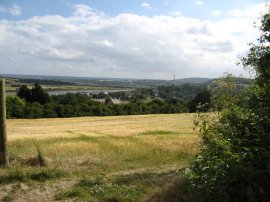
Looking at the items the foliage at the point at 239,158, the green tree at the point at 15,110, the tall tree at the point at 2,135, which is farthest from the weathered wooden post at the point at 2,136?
the green tree at the point at 15,110

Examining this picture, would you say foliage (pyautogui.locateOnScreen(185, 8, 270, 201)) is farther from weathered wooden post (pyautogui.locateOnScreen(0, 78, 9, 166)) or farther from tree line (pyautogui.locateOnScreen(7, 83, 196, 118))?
tree line (pyautogui.locateOnScreen(7, 83, 196, 118))

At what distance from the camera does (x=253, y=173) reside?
6.18m

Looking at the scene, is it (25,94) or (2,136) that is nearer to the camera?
(2,136)

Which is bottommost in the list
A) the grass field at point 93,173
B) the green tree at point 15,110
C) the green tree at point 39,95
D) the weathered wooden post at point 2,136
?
the green tree at point 15,110

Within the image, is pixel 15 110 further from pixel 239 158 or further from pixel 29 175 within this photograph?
pixel 239 158

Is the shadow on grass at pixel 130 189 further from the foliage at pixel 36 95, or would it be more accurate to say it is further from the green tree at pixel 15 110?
the foliage at pixel 36 95

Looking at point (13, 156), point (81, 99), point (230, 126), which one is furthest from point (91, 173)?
point (81, 99)

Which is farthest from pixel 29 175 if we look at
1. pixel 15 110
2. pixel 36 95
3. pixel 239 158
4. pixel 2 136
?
pixel 36 95

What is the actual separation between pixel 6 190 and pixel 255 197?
6.55 m

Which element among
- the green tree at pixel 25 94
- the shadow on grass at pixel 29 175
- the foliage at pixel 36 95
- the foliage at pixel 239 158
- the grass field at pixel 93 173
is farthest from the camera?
the green tree at pixel 25 94

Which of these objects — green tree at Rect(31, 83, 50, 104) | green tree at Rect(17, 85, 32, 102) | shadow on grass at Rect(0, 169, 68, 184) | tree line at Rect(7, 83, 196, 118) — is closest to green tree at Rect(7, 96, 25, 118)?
tree line at Rect(7, 83, 196, 118)

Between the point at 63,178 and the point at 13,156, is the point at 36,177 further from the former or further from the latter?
the point at 13,156

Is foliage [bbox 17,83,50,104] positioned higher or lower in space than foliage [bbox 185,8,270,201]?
lower

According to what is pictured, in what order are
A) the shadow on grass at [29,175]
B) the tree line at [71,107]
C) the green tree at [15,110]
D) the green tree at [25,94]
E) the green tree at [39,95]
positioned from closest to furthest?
the shadow on grass at [29,175] < the green tree at [15,110] < the tree line at [71,107] < the green tree at [39,95] < the green tree at [25,94]
